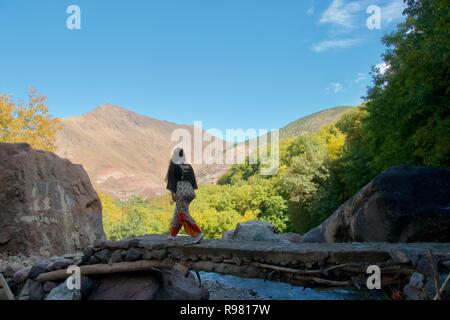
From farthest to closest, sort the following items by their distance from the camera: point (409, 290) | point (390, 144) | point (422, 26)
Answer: point (390, 144) < point (422, 26) < point (409, 290)

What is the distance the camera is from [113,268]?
8844mm

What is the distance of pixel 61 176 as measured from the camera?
13.5 metres

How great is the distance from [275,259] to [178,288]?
9.93 feet

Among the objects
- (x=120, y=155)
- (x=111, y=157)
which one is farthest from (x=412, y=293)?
(x=120, y=155)

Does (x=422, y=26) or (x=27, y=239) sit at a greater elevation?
(x=422, y=26)

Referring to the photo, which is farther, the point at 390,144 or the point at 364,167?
the point at 364,167

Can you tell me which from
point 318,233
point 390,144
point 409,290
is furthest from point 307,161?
point 409,290

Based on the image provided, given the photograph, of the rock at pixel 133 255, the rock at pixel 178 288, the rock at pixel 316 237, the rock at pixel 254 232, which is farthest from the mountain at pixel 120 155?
the rock at pixel 133 255

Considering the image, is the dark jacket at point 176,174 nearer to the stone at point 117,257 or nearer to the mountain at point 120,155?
the stone at point 117,257

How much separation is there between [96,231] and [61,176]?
2.23 m

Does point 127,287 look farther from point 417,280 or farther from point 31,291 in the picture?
point 417,280

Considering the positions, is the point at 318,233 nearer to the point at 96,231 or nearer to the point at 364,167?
the point at 96,231
